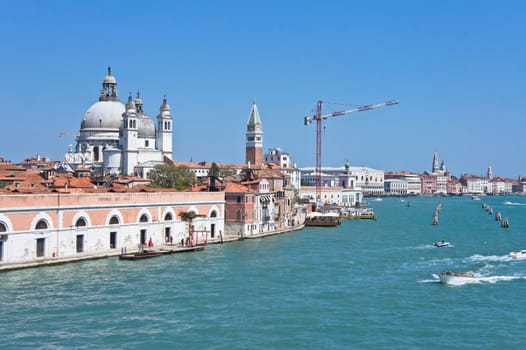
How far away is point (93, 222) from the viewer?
26016mm

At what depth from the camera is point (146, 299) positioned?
18.0 m

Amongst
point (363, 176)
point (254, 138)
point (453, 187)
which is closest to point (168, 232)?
point (254, 138)

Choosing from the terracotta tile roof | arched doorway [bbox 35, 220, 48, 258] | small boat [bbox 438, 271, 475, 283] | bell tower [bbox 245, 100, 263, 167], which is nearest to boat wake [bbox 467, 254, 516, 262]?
small boat [bbox 438, 271, 475, 283]

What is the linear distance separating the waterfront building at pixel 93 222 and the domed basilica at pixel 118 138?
26.3 metres

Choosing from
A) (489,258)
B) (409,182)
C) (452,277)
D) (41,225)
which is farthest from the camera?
(409,182)

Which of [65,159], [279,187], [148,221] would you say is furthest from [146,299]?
[65,159]

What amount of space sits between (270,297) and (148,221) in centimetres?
1138

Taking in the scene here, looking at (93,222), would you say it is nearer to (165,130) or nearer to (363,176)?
(165,130)

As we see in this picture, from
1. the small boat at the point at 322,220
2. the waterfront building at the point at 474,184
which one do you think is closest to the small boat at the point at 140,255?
the small boat at the point at 322,220

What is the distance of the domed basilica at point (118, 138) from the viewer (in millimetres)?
57750

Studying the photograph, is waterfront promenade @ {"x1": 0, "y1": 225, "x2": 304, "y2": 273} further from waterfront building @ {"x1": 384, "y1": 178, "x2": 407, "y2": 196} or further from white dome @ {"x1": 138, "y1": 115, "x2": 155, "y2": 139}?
waterfront building @ {"x1": 384, "y1": 178, "x2": 407, "y2": 196}

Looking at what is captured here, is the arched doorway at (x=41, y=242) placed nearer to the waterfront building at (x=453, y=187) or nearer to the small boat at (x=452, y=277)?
the small boat at (x=452, y=277)

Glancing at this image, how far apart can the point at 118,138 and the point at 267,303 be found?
43.7m

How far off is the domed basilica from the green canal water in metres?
31.9
